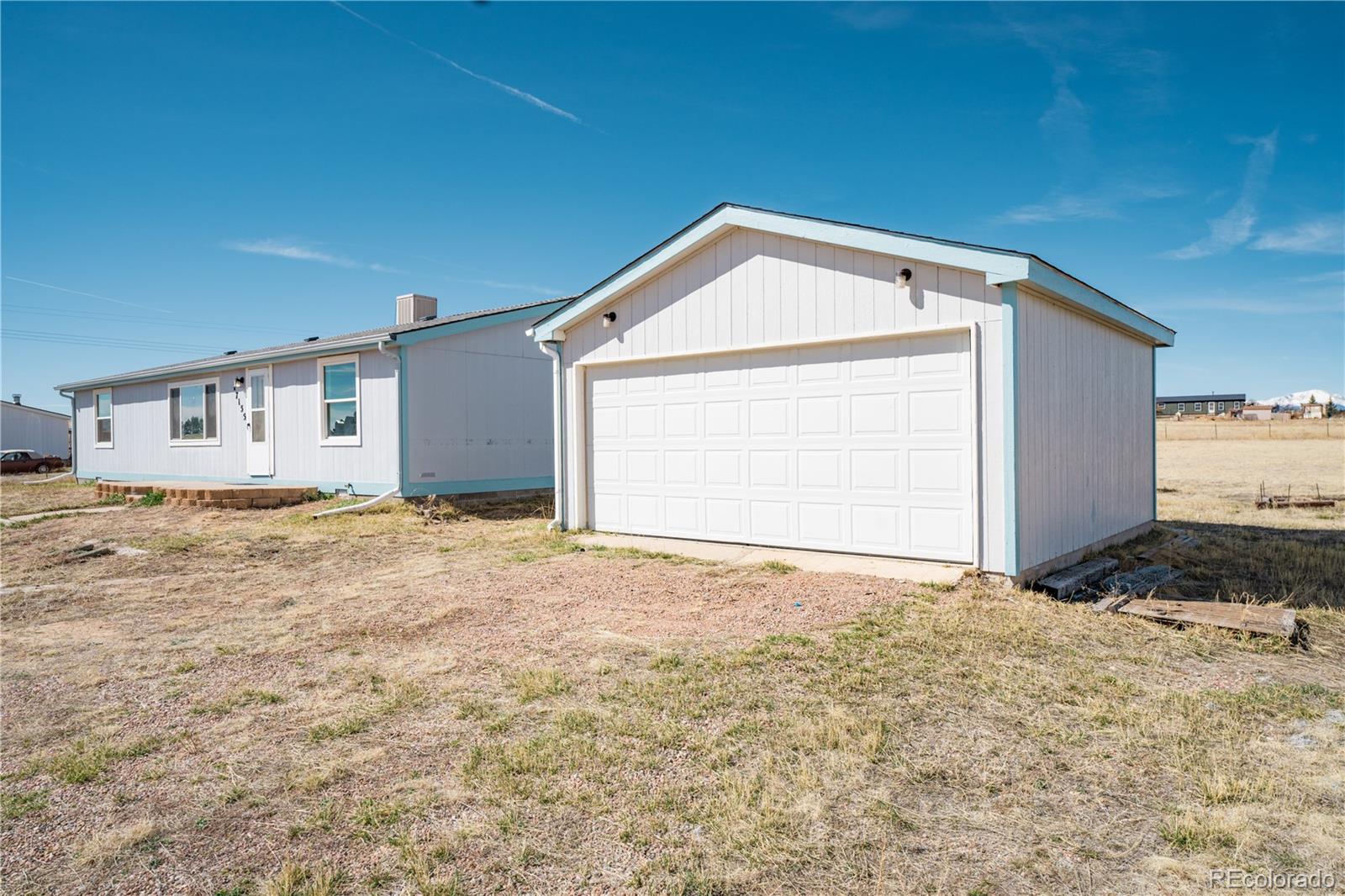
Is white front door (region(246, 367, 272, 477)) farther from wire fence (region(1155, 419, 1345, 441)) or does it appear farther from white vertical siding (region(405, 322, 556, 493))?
wire fence (region(1155, 419, 1345, 441))

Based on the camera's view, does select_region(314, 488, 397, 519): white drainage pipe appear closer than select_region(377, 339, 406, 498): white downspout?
Yes

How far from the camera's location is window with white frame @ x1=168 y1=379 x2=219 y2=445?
56.9 ft

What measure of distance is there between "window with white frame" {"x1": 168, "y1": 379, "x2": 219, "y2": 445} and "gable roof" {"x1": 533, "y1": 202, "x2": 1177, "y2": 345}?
36.8ft

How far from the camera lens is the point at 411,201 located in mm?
17359

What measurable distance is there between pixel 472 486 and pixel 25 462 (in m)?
28.5

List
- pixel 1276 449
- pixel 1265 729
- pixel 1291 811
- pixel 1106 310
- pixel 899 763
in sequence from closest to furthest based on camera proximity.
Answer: pixel 1291 811
pixel 899 763
pixel 1265 729
pixel 1106 310
pixel 1276 449

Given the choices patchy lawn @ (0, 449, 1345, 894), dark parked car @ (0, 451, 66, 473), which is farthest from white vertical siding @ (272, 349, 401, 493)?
dark parked car @ (0, 451, 66, 473)

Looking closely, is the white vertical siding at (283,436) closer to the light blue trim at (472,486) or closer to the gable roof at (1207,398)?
the light blue trim at (472,486)

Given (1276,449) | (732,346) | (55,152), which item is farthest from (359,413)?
(1276,449)

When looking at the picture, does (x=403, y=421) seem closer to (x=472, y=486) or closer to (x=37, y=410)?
(x=472, y=486)

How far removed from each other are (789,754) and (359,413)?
42.0 feet

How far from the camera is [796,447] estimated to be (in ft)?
27.5

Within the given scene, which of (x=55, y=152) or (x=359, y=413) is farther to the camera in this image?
(x=55, y=152)

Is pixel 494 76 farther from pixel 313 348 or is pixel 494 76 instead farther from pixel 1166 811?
pixel 1166 811
